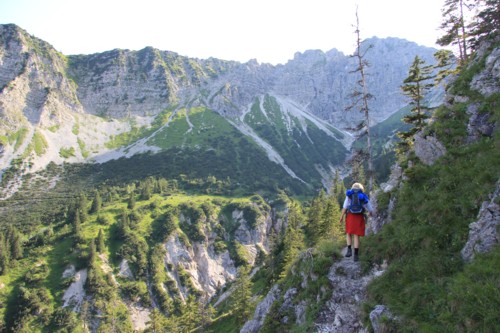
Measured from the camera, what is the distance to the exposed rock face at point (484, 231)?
9852 millimetres

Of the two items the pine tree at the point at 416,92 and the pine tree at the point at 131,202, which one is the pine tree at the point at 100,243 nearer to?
the pine tree at the point at 131,202

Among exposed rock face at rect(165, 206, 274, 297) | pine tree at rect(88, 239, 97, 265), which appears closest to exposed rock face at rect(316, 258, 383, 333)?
pine tree at rect(88, 239, 97, 265)

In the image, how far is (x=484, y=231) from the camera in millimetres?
10242

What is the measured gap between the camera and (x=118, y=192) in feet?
514

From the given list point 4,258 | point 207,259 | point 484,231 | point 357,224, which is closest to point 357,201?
point 357,224

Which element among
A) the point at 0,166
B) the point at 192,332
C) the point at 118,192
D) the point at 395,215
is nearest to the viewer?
the point at 395,215

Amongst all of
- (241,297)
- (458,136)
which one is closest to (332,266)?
(458,136)

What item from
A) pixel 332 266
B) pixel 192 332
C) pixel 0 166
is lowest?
pixel 192 332

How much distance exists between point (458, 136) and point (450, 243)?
320 inches

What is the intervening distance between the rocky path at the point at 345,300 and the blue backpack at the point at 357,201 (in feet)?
9.20

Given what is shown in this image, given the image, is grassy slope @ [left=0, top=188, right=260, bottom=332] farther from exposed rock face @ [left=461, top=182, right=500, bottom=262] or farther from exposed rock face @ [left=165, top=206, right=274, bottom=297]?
exposed rock face @ [left=461, top=182, right=500, bottom=262]

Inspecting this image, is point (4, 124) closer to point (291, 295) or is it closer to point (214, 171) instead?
point (214, 171)

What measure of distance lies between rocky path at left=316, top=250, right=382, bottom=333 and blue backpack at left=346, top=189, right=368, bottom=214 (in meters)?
2.80

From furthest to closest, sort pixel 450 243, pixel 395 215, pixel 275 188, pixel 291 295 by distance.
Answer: pixel 275 188, pixel 291 295, pixel 395 215, pixel 450 243
